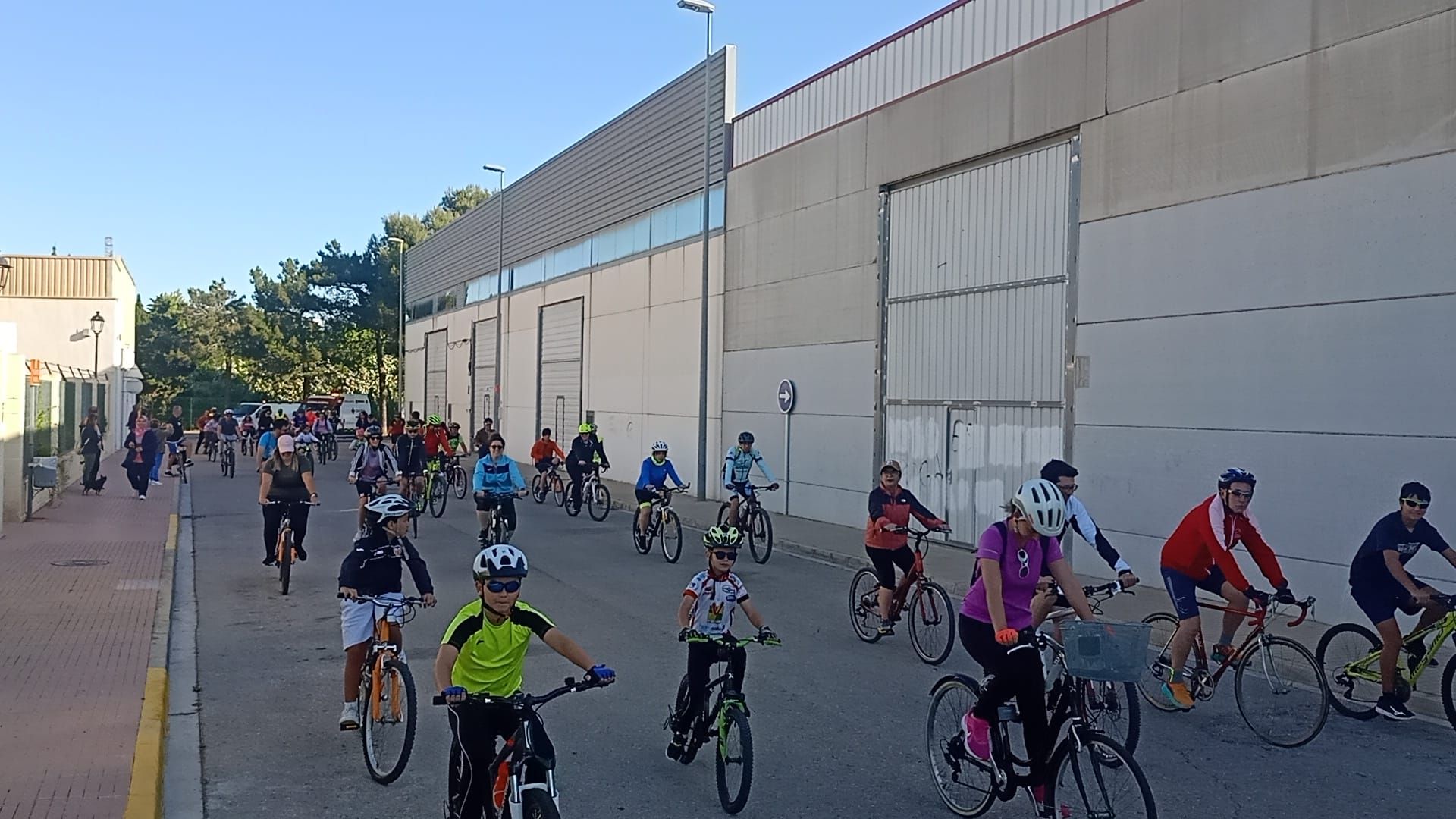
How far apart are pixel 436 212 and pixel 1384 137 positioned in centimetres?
8277

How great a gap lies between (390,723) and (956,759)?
3.09m

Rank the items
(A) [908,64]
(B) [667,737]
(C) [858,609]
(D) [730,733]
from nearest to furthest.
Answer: (D) [730,733]
(B) [667,737]
(C) [858,609]
(A) [908,64]

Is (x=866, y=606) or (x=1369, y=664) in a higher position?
(x=1369, y=664)

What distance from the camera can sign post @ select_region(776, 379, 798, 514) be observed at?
73.1ft

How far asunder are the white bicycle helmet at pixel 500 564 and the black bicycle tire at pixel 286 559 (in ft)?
29.4

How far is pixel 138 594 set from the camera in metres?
12.4

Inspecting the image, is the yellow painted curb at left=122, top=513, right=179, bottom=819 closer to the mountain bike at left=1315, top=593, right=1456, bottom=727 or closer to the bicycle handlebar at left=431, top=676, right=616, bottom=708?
the bicycle handlebar at left=431, top=676, right=616, bottom=708

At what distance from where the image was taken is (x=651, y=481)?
16.5 metres

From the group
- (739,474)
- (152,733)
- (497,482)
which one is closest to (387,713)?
(152,733)

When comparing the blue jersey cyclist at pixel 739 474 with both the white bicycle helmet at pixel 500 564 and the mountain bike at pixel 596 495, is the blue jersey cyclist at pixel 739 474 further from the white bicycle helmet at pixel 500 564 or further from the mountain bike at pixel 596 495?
the white bicycle helmet at pixel 500 564

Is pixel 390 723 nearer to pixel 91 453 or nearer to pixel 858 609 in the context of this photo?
pixel 858 609

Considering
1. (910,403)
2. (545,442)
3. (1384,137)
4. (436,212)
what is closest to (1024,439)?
(910,403)

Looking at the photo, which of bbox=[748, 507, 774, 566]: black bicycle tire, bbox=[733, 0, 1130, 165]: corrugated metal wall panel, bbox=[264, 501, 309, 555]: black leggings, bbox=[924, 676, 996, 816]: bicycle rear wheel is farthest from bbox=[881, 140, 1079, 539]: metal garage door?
bbox=[924, 676, 996, 816]: bicycle rear wheel

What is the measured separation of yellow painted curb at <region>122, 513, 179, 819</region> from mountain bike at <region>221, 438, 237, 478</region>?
2261 centimetres
